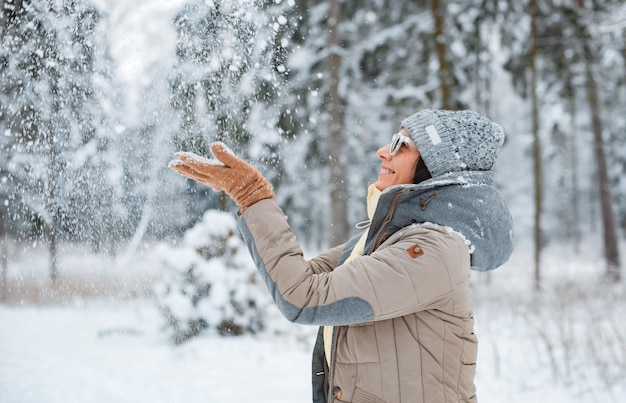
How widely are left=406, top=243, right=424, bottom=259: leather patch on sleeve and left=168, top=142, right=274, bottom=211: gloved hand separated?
0.47 m

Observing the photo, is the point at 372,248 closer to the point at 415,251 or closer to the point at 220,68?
the point at 415,251

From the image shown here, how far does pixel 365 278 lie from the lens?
1.42 meters

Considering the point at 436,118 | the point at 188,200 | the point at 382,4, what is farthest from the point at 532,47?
the point at 436,118

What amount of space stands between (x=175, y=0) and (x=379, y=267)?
169 centimetres

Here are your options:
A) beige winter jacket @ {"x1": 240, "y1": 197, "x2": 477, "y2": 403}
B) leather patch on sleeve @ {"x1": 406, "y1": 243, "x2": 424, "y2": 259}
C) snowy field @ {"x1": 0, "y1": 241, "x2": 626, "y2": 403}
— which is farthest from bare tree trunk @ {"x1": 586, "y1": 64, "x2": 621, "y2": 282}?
leather patch on sleeve @ {"x1": 406, "y1": 243, "x2": 424, "y2": 259}

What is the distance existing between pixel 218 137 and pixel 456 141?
1536mm

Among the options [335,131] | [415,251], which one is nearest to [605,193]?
[335,131]

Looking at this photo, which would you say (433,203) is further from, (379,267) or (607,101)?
(607,101)

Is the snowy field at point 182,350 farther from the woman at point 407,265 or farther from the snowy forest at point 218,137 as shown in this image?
the woman at point 407,265

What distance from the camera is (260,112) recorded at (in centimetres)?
300

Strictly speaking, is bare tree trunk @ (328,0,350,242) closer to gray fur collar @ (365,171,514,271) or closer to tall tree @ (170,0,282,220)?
tall tree @ (170,0,282,220)

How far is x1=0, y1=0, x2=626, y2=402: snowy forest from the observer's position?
251 centimetres

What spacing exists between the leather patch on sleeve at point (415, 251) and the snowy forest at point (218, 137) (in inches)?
46.9

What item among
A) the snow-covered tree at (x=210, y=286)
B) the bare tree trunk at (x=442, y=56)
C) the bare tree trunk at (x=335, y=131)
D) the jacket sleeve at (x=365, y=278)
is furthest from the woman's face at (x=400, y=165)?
the bare tree trunk at (x=442, y=56)
